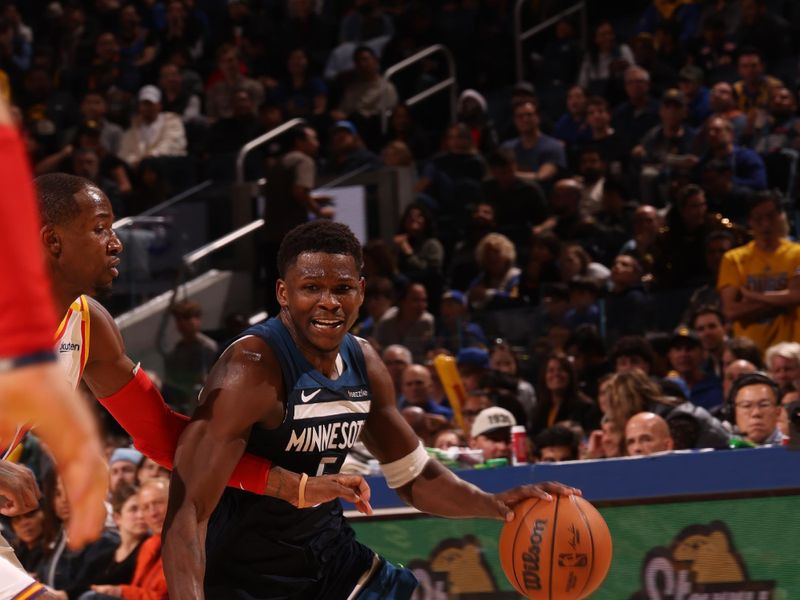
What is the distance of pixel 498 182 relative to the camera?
12766 mm

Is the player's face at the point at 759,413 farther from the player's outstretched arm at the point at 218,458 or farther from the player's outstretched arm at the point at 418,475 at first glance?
the player's outstretched arm at the point at 218,458

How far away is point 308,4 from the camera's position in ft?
56.7

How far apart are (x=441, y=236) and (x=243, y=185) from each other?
2300mm

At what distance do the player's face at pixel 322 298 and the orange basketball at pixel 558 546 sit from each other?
923 millimetres

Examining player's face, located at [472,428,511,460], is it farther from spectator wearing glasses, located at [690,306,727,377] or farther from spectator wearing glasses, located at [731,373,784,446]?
spectator wearing glasses, located at [690,306,727,377]

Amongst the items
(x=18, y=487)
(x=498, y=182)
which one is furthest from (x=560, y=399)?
(x=18, y=487)

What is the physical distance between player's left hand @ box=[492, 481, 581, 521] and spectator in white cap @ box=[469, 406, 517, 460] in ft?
11.2

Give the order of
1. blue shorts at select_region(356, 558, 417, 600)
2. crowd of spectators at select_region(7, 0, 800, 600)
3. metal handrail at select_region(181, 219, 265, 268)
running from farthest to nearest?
metal handrail at select_region(181, 219, 265, 268) → crowd of spectators at select_region(7, 0, 800, 600) → blue shorts at select_region(356, 558, 417, 600)

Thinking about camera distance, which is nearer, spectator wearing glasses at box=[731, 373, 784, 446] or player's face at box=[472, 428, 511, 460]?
spectator wearing glasses at box=[731, 373, 784, 446]

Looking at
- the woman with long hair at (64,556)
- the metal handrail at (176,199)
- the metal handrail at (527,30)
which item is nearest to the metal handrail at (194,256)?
the metal handrail at (176,199)

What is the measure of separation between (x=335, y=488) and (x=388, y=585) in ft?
2.01

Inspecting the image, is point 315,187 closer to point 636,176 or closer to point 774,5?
point 636,176

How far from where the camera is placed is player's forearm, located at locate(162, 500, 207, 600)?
4070mm

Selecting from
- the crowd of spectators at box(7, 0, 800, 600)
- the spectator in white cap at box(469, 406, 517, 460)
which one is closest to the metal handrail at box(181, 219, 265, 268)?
the crowd of spectators at box(7, 0, 800, 600)
